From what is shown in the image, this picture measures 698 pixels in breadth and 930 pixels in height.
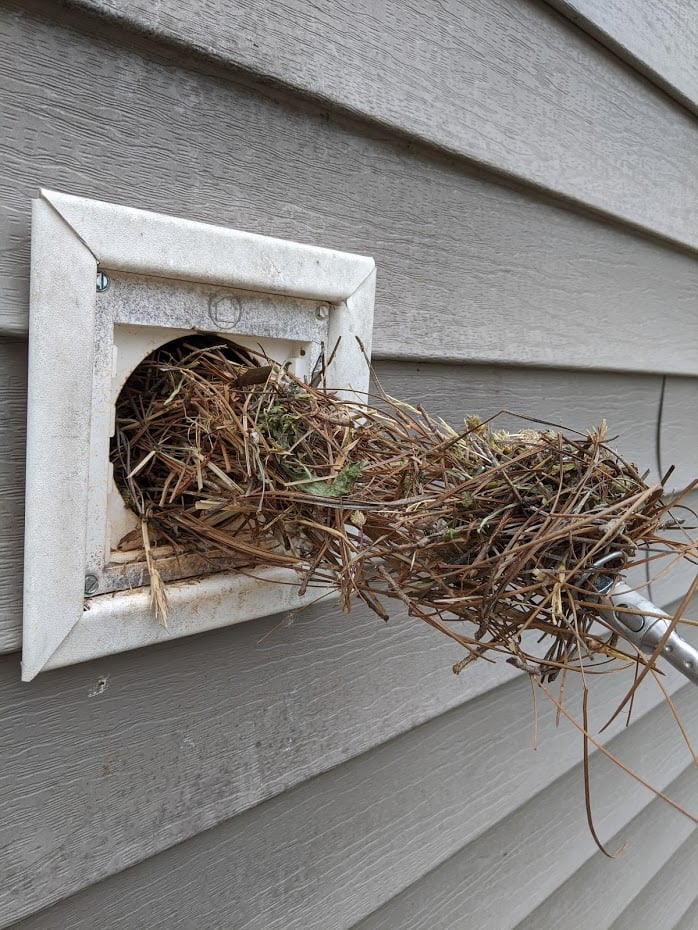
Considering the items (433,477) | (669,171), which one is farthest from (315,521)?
(669,171)

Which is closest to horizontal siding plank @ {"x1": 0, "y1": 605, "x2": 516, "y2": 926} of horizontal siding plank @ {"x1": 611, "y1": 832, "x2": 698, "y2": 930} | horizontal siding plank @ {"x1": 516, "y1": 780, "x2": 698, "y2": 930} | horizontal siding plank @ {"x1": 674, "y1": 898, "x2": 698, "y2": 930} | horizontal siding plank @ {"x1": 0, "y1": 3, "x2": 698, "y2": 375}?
horizontal siding plank @ {"x1": 0, "y1": 3, "x2": 698, "y2": 375}

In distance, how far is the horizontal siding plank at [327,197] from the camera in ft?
1.57

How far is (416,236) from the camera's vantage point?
0.80 m

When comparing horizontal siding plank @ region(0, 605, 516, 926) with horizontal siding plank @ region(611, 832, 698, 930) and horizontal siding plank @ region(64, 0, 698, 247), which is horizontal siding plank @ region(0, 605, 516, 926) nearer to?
horizontal siding plank @ region(64, 0, 698, 247)

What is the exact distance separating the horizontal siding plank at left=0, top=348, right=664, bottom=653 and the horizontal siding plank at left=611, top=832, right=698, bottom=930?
75 cm

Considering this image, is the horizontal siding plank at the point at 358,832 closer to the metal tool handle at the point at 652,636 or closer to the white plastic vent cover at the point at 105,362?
the white plastic vent cover at the point at 105,362

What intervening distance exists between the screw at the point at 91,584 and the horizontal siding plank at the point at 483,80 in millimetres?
368

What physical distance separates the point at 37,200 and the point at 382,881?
2.63 feet

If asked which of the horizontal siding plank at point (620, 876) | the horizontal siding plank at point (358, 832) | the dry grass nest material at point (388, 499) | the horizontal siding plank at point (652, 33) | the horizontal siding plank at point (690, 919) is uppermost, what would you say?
the horizontal siding plank at point (652, 33)

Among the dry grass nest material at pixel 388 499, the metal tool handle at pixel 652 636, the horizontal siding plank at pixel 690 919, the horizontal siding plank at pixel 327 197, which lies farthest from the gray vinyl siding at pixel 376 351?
the horizontal siding plank at pixel 690 919

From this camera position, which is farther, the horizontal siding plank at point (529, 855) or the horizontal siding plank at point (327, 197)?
the horizontal siding plank at point (529, 855)

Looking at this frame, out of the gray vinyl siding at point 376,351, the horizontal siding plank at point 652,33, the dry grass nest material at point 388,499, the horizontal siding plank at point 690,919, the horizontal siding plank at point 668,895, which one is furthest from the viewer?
the horizontal siding plank at point 690,919

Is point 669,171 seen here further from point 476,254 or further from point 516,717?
point 516,717

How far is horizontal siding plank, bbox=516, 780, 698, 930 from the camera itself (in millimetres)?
1368
